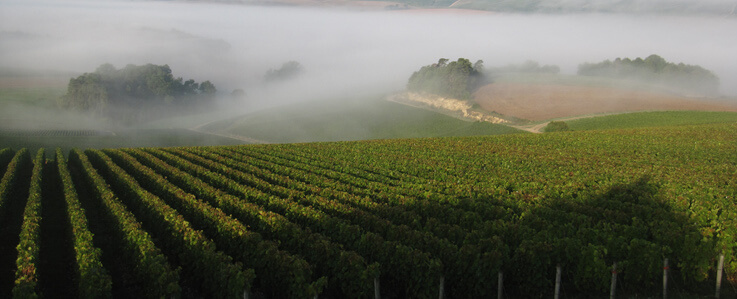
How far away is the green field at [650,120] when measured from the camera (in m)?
61.7

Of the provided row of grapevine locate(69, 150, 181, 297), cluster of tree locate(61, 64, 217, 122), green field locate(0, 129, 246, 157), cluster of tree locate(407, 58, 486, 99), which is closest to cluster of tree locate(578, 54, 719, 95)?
cluster of tree locate(407, 58, 486, 99)

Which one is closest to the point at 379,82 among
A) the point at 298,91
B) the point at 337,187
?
the point at 298,91

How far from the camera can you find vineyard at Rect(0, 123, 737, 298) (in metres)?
11.4

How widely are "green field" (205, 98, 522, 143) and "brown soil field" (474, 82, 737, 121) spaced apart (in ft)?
32.5

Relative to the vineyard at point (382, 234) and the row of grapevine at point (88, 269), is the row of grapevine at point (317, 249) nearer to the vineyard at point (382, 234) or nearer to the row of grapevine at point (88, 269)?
the vineyard at point (382, 234)

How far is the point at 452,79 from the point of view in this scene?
9825cm

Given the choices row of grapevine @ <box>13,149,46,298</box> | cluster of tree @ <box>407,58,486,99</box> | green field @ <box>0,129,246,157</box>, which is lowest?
green field @ <box>0,129,246,157</box>

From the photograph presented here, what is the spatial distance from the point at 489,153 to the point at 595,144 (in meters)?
11.2

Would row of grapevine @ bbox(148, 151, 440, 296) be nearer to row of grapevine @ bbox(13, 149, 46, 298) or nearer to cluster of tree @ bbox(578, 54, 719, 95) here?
row of grapevine @ bbox(13, 149, 46, 298)

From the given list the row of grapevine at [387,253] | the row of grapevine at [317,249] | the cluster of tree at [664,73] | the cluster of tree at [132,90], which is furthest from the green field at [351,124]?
the row of grapevine at [387,253]

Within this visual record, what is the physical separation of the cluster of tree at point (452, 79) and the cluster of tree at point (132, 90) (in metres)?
69.8

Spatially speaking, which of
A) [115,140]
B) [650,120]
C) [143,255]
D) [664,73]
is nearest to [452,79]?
[650,120]

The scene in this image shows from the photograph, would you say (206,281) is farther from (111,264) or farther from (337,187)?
(337,187)

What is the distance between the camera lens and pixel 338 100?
119312 millimetres
